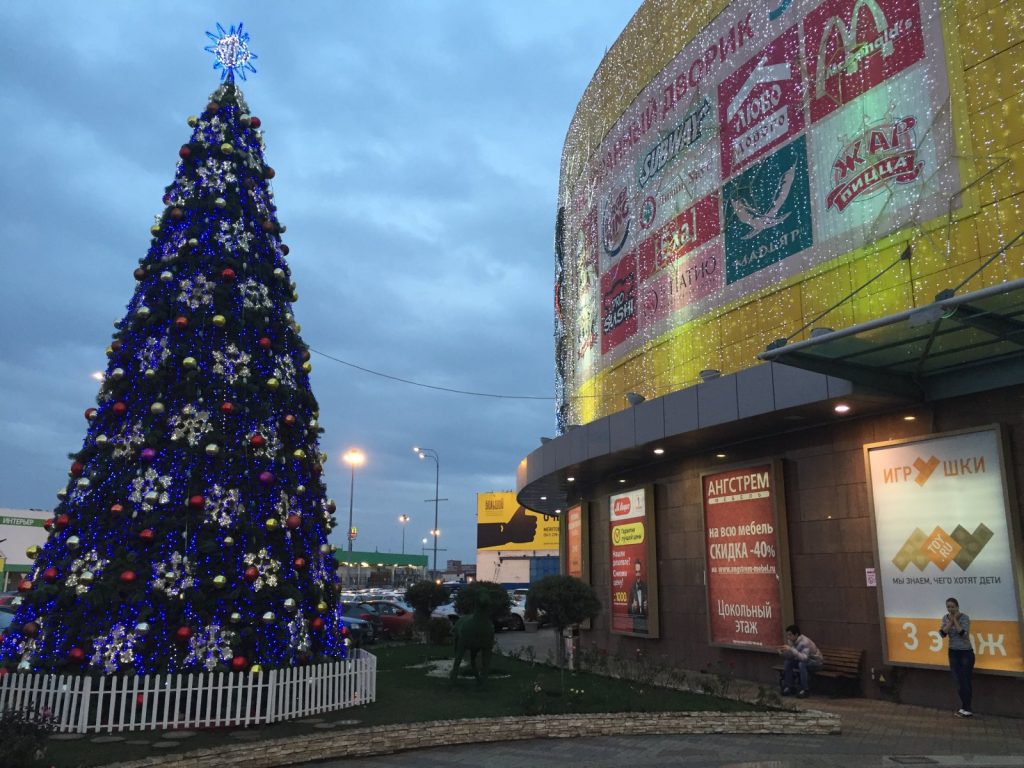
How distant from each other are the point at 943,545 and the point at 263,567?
9624 mm

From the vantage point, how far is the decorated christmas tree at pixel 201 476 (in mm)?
9453

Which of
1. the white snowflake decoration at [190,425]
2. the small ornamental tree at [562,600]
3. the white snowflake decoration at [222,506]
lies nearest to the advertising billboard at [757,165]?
the small ornamental tree at [562,600]

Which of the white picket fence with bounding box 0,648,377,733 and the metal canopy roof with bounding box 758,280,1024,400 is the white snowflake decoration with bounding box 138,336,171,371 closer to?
the white picket fence with bounding box 0,648,377,733

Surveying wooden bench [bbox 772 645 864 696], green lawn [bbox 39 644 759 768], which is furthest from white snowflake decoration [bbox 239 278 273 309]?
wooden bench [bbox 772 645 864 696]

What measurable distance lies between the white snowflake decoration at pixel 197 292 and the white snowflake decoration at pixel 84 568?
3399 mm

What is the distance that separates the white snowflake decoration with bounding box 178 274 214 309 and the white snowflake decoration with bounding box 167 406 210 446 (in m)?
1.47

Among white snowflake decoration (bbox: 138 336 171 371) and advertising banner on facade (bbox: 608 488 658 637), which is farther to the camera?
advertising banner on facade (bbox: 608 488 658 637)

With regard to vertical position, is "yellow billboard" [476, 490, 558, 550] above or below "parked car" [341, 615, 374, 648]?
above

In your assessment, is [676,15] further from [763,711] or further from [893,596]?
[763,711]

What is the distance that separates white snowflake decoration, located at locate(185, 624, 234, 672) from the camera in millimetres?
9352

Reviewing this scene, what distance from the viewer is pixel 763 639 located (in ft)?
47.6

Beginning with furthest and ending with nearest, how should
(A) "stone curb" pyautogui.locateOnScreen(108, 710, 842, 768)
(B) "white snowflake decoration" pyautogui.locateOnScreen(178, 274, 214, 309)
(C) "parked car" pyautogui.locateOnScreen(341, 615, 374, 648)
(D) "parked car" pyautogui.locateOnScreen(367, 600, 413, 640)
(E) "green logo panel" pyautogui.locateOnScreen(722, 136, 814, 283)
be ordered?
(D) "parked car" pyautogui.locateOnScreen(367, 600, 413, 640), (C) "parked car" pyautogui.locateOnScreen(341, 615, 374, 648), (E) "green logo panel" pyautogui.locateOnScreen(722, 136, 814, 283), (B) "white snowflake decoration" pyautogui.locateOnScreen(178, 274, 214, 309), (A) "stone curb" pyautogui.locateOnScreen(108, 710, 842, 768)

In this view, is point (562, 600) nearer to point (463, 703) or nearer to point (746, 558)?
point (463, 703)

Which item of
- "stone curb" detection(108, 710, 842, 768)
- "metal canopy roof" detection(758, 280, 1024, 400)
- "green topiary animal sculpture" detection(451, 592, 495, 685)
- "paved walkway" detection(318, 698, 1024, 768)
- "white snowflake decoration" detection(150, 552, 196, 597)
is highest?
"metal canopy roof" detection(758, 280, 1024, 400)
